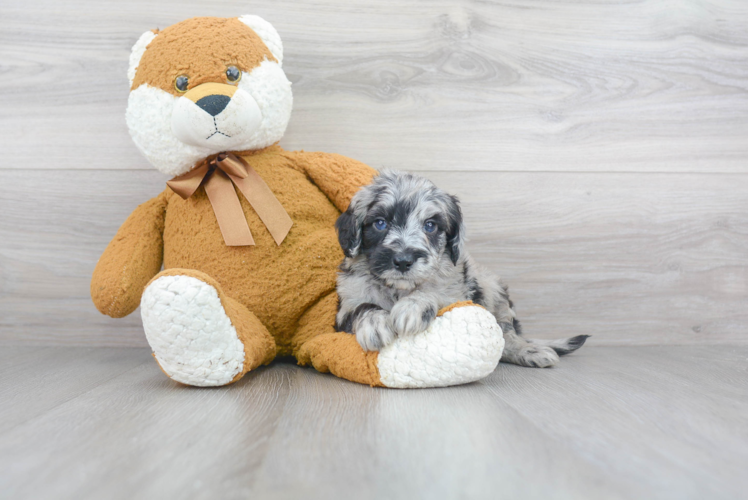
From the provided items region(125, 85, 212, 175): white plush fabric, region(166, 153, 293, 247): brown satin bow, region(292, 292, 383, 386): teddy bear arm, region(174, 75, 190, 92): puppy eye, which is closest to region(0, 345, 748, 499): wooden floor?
region(292, 292, 383, 386): teddy bear arm

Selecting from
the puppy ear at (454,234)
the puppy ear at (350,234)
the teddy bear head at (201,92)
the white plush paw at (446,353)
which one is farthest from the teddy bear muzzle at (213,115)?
the white plush paw at (446,353)

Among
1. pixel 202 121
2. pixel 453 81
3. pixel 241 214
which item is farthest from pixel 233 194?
pixel 453 81

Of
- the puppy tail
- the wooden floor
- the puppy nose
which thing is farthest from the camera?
the puppy tail

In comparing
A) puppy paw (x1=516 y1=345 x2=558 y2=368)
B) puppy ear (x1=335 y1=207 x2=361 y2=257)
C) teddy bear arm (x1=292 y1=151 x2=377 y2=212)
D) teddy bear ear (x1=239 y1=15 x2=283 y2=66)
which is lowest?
puppy paw (x1=516 y1=345 x2=558 y2=368)

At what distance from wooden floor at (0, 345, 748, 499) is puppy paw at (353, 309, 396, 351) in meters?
0.12

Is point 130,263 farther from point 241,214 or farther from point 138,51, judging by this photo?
point 138,51

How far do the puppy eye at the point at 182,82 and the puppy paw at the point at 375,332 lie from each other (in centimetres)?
85

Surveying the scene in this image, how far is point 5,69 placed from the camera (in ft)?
6.51

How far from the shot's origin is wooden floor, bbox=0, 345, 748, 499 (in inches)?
31.6

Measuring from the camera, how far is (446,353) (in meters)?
1.29

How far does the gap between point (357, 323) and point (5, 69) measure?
175 centimetres

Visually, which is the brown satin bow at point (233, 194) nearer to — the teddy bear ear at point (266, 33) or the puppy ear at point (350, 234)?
the puppy ear at point (350, 234)

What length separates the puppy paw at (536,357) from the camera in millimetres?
1670

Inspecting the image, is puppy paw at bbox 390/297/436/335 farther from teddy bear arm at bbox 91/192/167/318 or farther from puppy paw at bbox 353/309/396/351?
teddy bear arm at bbox 91/192/167/318
